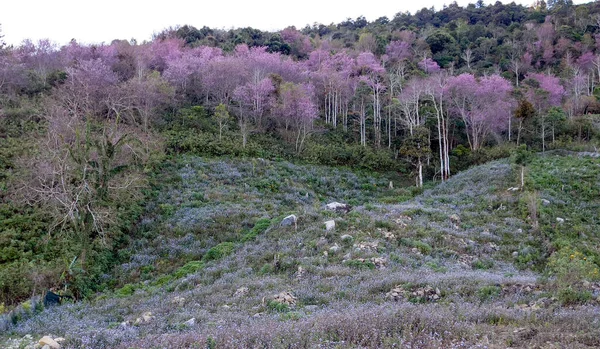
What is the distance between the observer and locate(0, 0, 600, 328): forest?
16797 millimetres

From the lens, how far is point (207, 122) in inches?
1471

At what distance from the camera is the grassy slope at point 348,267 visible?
20.0 feet

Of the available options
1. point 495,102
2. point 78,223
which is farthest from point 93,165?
point 495,102

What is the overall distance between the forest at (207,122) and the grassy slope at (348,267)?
2324 millimetres

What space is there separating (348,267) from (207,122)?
28.1 meters

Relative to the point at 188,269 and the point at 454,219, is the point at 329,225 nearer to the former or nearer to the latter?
the point at 188,269

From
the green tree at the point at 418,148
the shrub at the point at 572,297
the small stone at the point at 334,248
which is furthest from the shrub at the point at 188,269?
the green tree at the point at 418,148

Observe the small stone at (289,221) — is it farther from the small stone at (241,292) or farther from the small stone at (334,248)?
the small stone at (241,292)

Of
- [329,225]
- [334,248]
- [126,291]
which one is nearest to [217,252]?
[126,291]

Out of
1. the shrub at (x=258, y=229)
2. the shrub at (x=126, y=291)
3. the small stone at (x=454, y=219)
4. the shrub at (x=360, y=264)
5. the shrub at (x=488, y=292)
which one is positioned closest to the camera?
the shrub at (x=488, y=292)

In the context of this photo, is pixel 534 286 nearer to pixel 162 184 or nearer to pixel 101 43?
pixel 162 184

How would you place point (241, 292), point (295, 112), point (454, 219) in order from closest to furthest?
point (241, 292) → point (454, 219) → point (295, 112)

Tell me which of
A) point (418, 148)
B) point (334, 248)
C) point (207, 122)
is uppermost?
point (207, 122)

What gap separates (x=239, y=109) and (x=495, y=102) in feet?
80.0
